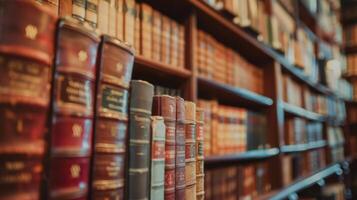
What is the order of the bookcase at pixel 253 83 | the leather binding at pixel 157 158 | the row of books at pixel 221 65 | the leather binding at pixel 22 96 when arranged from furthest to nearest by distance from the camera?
the row of books at pixel 221 65
the bookcase at pixel 253 83
the leather binding at pixel 157 158
the leather binding at pixel 22 96

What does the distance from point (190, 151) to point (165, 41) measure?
1.45 feet

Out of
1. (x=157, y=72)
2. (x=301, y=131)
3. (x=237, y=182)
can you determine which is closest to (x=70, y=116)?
(x=157, y=72)

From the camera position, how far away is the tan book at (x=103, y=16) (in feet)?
2.70

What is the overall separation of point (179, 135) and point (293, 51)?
175cm

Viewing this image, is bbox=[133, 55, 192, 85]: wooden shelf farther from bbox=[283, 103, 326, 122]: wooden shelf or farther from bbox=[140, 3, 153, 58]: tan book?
bbox=[283, 103, 326, 122]: wooden shelf

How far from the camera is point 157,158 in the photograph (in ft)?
2.15

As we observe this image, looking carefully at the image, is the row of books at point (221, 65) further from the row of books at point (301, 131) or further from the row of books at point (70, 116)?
the row of books at point (70, 116)

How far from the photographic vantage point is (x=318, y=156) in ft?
9.07

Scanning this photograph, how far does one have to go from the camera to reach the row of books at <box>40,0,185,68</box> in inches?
31.2

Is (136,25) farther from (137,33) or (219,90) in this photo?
(219,90)

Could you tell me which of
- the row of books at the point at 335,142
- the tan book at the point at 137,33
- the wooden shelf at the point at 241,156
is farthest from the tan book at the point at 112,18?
the row of books at the point at 335,142

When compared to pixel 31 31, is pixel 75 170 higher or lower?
lower

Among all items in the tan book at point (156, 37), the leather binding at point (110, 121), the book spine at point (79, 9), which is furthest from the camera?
the tan book at point (156, 37)

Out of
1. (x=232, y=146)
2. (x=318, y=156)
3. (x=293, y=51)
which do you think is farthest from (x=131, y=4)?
(x=318, y=156)
